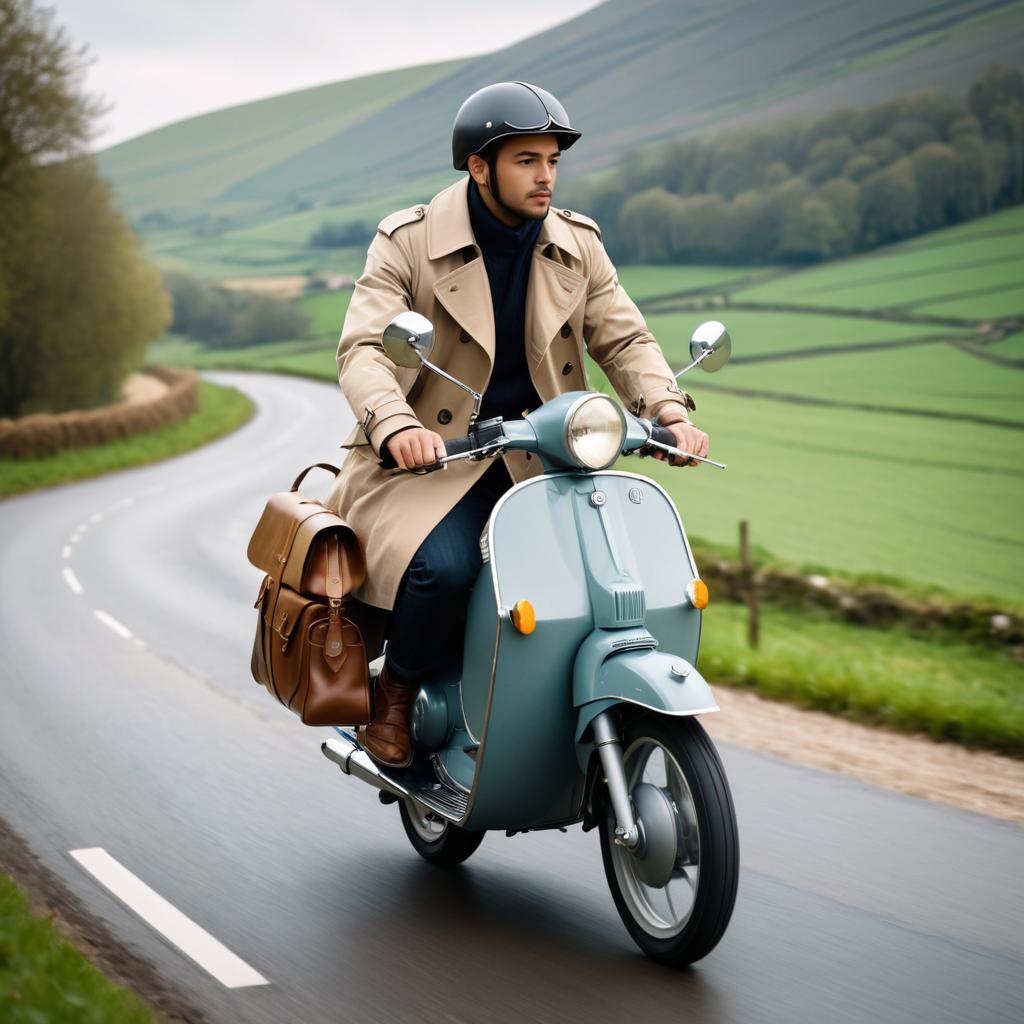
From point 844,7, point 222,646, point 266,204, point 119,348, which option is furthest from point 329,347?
point 222,646

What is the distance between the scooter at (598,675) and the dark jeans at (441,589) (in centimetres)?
7

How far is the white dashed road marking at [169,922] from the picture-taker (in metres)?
3.77

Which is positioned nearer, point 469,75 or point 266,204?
point 469,75

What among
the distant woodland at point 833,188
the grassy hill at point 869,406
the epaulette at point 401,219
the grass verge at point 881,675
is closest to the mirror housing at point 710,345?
the epaulette at point 401,219

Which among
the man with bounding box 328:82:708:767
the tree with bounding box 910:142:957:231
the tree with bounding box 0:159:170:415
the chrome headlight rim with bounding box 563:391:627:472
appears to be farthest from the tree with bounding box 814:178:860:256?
the chrome headlight rim with bounding box 563:391:627:472

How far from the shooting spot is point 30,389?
41.9 m

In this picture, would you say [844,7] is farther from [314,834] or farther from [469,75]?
[314,834]

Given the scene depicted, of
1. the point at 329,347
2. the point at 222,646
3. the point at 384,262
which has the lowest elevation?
the point at 329,347

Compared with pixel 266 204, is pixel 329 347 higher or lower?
lower

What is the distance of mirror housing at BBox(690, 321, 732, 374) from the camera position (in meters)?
4.27

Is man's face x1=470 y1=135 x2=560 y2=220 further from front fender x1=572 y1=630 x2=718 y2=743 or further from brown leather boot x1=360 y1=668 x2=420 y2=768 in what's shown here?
brown leather boot x1=360 y1=668 x2=420 y2=768

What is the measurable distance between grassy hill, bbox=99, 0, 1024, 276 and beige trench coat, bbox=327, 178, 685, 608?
18458 mm

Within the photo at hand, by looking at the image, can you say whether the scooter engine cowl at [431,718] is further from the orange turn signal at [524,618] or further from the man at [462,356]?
the orange turn signal at [524,618]

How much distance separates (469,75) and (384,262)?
271ft
